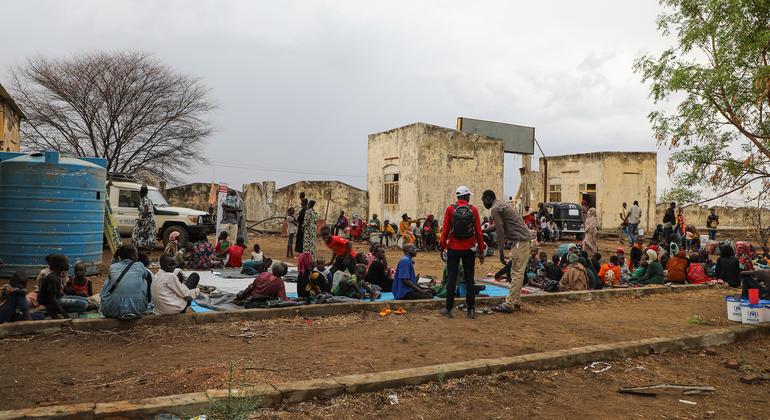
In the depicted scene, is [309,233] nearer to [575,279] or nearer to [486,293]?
[486,293]

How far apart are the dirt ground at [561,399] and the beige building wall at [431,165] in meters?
14.9

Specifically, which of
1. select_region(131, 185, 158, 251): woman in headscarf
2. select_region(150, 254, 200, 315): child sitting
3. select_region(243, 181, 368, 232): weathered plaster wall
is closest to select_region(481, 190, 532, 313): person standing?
select_region(150, 254, 200, 315): child sitting

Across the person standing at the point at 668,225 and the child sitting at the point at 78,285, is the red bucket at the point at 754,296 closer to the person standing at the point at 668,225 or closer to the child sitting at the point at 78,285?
the child sitting at the point at 78,285

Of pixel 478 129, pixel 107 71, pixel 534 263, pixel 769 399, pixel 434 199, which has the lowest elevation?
pixel 769 399

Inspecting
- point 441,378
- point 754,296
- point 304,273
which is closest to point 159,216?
point 304,273

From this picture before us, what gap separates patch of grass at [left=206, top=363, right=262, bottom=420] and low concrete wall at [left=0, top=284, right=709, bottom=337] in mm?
2560

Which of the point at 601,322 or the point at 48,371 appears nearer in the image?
the point at 48,371

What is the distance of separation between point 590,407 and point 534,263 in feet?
21.3

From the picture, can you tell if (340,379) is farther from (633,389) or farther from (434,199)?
(434,199)

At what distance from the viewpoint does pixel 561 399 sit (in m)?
4.14

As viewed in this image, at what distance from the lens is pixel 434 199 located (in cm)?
1997

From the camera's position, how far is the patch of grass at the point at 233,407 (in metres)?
3.35

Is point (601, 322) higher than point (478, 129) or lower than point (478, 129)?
lower

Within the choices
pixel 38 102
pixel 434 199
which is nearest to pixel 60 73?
pixel 38 102
